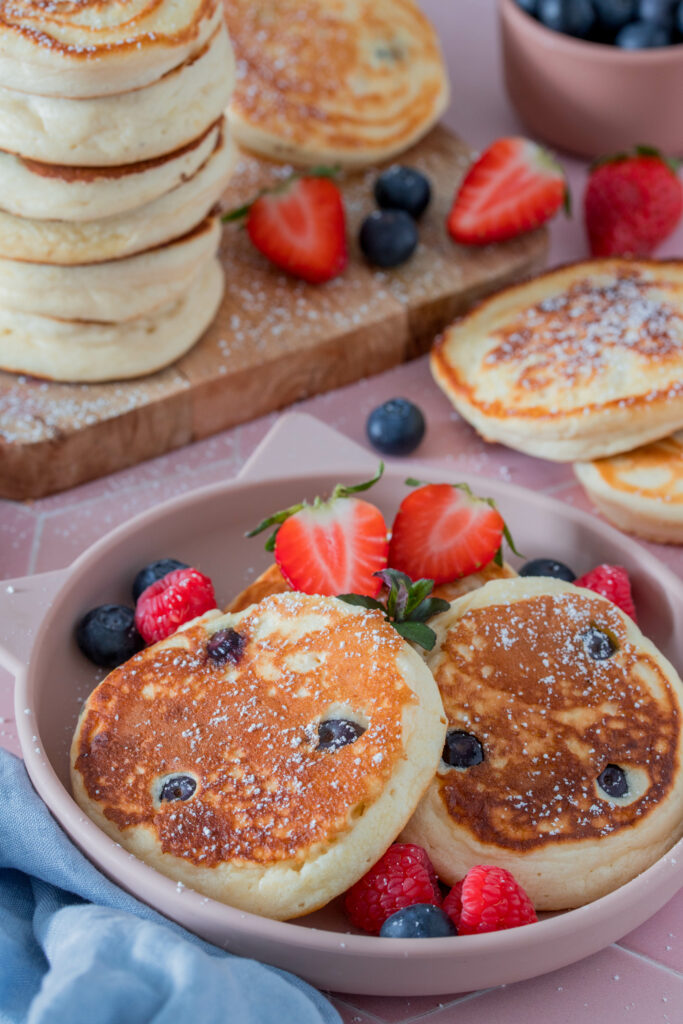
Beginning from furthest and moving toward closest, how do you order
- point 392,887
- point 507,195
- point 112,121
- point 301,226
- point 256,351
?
point 507,195 < point 301,226 < point 256,351 < point 112,121 < point 392,887

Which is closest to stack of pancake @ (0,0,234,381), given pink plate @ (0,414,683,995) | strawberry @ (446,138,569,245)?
pink plate @ (0,414,683,995)

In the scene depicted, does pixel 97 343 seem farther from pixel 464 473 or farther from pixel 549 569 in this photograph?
pixel 549 569

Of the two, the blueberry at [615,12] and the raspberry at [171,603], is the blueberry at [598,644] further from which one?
the blueberry at [615,12]

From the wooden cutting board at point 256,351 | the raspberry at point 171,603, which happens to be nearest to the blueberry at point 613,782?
the raspberry at point 171,603

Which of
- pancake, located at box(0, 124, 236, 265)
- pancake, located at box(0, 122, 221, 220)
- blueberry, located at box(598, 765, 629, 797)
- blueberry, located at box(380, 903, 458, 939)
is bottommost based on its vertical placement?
blueberry, located at box(598, 765, 629, 797)

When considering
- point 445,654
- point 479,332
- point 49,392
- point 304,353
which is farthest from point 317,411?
point 445,654

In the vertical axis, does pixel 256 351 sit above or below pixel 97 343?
below

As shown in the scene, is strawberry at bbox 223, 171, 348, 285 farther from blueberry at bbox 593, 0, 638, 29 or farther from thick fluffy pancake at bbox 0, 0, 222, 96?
blueberry at bbox 593, 0, 638, 29

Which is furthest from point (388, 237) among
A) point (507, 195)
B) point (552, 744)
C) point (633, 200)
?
point (552, 744)
